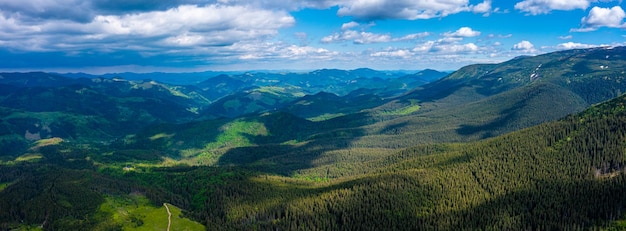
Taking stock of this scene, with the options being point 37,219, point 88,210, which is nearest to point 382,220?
point 88,210

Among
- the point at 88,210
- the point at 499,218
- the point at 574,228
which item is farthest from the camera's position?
the point at 88,210

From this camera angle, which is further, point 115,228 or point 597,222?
point 115,228

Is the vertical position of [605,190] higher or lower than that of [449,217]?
higher

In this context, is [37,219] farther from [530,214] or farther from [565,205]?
[565,205]

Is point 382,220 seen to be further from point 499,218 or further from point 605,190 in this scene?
point 605,190

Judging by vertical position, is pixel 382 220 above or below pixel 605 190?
below

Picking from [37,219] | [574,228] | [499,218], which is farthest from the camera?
[37,219]

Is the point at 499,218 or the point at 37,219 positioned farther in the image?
the point at 37,219

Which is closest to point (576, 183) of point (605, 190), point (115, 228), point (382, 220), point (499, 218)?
point (605, 190)

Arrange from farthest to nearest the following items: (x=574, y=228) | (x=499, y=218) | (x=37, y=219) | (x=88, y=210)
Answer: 1. (x=88, y=210)
2. (x=37, y=219)
3. (x=499, y=218)
4. (x=574, y=228)
